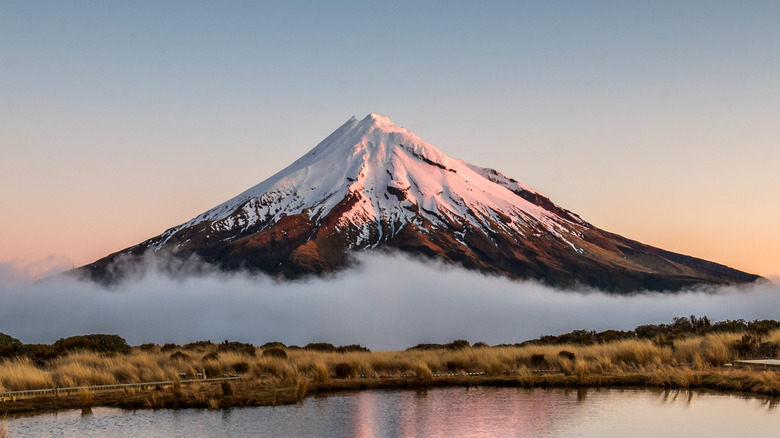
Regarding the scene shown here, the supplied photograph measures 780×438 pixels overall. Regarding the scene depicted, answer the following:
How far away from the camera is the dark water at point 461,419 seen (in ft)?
55.0

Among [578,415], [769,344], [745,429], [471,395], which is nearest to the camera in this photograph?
[745,429]

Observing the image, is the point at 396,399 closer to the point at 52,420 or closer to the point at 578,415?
the point at 578,415

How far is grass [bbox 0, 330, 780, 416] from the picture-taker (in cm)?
2177

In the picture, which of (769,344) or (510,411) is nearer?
(510,411)

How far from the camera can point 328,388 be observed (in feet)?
81.5

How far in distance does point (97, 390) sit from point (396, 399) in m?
8.68

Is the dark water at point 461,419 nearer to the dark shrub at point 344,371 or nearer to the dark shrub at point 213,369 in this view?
the dark shrub at point 344,371

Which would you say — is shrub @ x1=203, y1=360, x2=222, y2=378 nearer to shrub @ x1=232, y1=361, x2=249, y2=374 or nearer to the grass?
the grass

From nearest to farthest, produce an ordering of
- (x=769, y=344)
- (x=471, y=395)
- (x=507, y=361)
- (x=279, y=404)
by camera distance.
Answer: (x=279, y=404) → (x=471, y=395) → (x=769, y=344) → (x=507, y=361)

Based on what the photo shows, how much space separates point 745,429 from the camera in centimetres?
1611

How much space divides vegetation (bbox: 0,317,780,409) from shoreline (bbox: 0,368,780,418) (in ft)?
0.11

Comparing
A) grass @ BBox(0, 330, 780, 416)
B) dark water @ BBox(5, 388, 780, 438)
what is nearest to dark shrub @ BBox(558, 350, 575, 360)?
grass @ BBox(0, 330, 780, 416)

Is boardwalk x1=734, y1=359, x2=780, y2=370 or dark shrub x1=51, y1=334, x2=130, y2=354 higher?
dark shrub x1=51, y1=334, x2=130, y2=354

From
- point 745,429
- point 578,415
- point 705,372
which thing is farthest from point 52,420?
point 705,372
